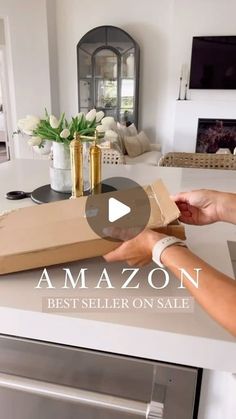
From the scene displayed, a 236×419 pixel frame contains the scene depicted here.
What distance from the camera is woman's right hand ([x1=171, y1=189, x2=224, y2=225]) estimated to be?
2.77ft

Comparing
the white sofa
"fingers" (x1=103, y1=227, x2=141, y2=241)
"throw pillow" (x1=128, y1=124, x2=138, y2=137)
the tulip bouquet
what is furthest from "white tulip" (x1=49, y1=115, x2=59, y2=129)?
"throw pillow" (x1=128, y1=124, x2=138, y2=137)

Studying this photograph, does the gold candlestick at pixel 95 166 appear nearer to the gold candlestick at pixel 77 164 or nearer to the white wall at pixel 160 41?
the gold candlestick at pixel 77 164

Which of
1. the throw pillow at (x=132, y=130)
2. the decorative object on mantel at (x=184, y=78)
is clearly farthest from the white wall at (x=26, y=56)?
the decorative object on mantel at (x=184, y=78)

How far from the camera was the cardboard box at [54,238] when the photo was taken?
2.04 feet

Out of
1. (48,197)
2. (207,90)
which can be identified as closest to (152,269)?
(48,197)

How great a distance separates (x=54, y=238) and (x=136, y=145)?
12.4 ft

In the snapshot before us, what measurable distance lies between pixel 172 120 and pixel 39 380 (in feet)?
15.4

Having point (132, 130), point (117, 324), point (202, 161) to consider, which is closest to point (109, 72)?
point (132, 130)

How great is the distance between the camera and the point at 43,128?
1.17 m

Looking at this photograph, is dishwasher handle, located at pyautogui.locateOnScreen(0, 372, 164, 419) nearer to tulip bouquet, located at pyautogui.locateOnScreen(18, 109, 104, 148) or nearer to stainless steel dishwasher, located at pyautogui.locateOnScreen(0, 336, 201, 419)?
stainless steel dishwasher, located at pyautogui.locateOnScreen(0, 336, 201, 419)

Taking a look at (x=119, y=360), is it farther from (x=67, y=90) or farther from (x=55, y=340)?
(x=67, y=90)

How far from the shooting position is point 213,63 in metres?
4.43

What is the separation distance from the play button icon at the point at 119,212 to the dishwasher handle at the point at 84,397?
0.99ft

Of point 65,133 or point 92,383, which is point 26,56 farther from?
point 92,383
